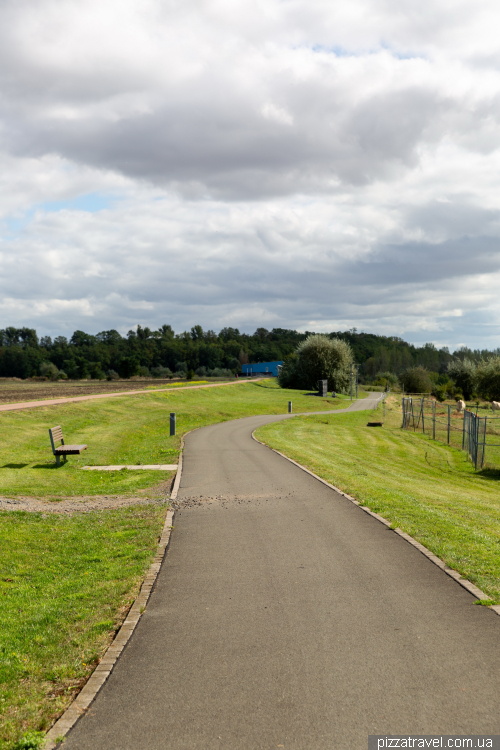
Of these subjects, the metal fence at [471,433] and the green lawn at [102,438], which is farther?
the metal fence at [471,433]

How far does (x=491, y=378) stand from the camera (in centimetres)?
7206

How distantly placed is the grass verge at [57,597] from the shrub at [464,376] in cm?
8845

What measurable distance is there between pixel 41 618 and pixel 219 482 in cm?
930

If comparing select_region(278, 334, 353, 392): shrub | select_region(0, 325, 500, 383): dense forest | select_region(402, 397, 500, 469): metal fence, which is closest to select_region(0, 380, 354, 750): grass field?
select_region(402, 397, 500, 469): metal fence

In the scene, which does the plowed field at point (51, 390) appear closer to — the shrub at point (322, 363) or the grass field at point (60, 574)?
the shrub at point (322, 363)

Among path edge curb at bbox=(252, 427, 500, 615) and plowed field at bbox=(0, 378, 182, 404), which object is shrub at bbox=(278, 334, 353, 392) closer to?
plowed field at bbox=(0, 378, 182, 404)

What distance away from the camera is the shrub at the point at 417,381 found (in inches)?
4092

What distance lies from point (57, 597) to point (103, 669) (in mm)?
1995

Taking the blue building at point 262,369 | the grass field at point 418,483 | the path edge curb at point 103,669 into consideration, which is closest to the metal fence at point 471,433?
the grass field at point 418,483

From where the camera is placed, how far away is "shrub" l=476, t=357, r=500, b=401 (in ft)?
234

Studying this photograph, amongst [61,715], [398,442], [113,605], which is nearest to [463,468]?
[398,442]

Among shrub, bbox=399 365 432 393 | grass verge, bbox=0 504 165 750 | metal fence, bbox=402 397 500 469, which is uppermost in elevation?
shrub, bbox=399 365 432 393

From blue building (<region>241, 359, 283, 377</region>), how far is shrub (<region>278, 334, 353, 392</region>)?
2341 inches

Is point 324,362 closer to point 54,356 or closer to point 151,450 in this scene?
point 151,450
